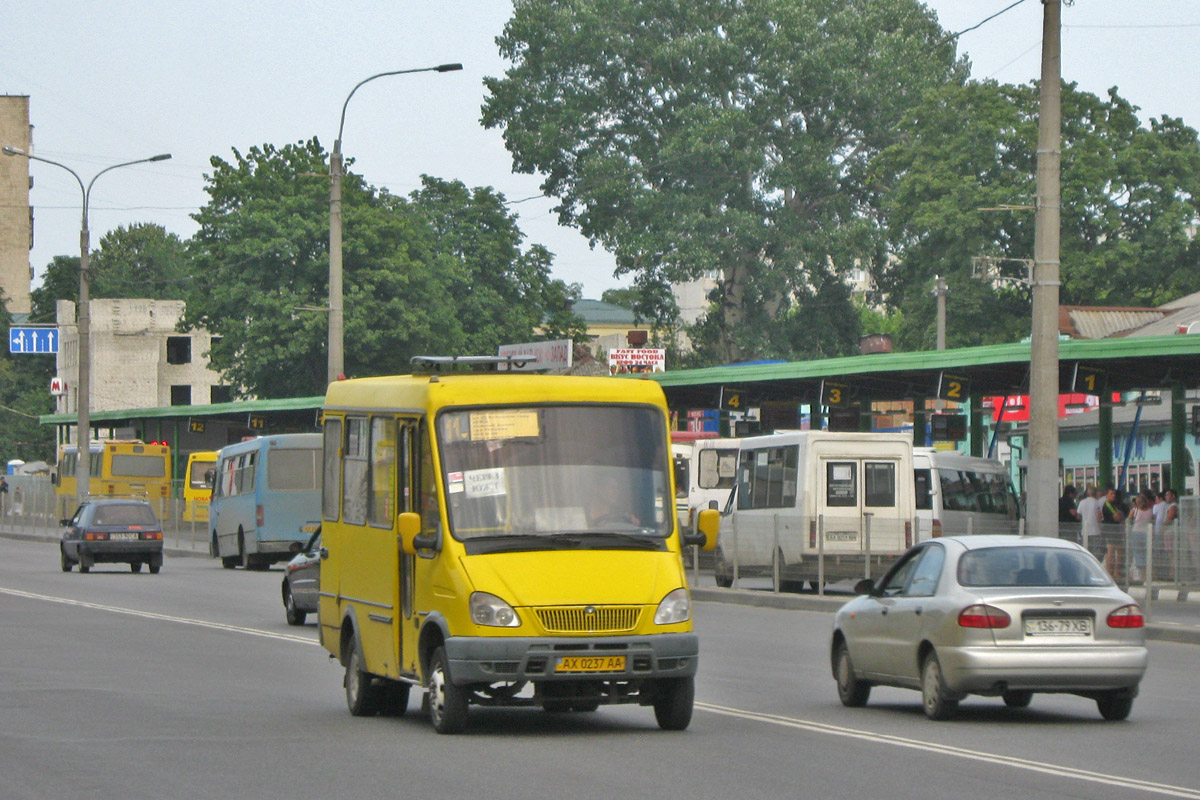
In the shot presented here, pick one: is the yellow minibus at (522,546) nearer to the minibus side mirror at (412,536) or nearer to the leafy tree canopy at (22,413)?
the minibus side mirror at (412,536)

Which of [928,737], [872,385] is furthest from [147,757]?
[872,385]

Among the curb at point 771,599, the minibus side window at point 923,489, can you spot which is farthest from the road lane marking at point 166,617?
the minibus side window at point 923,489

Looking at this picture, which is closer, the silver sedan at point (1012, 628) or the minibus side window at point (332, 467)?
the silver sedan at point (1012, 628)

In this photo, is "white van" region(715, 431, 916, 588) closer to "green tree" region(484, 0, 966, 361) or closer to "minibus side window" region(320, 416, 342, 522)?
"minibus side window" region(320, 416, 342, 522)

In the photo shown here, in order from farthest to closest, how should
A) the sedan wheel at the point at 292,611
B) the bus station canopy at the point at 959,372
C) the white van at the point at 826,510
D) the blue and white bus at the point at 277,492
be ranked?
the blue and white bus at the point at 277,492, the bus station canopy at the point at 959,372, the white van at the point at 826,510, the sedan wheel at the point at 292,611

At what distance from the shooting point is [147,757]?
1139cm

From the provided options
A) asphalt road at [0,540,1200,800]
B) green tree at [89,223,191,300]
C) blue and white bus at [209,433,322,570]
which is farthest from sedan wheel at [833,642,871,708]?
green tree at [89,223,191,300]

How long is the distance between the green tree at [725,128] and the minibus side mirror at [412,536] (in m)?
51.8

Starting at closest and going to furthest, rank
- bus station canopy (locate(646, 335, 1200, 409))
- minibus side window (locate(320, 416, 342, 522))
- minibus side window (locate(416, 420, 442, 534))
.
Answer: minibus side window (locate(416, 420, 442, 534)) → minibus side window (locate(320, 416, 342, 522)) → bus station canopy (locate(646, 335, 1200, 409))

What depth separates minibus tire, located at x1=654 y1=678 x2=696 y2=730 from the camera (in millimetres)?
12609

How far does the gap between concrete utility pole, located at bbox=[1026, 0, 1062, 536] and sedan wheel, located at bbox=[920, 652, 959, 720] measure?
9692 mm

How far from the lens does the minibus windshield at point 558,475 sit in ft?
41.5

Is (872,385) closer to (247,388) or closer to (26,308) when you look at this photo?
(247,388)

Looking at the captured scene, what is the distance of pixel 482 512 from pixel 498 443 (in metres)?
0.50
